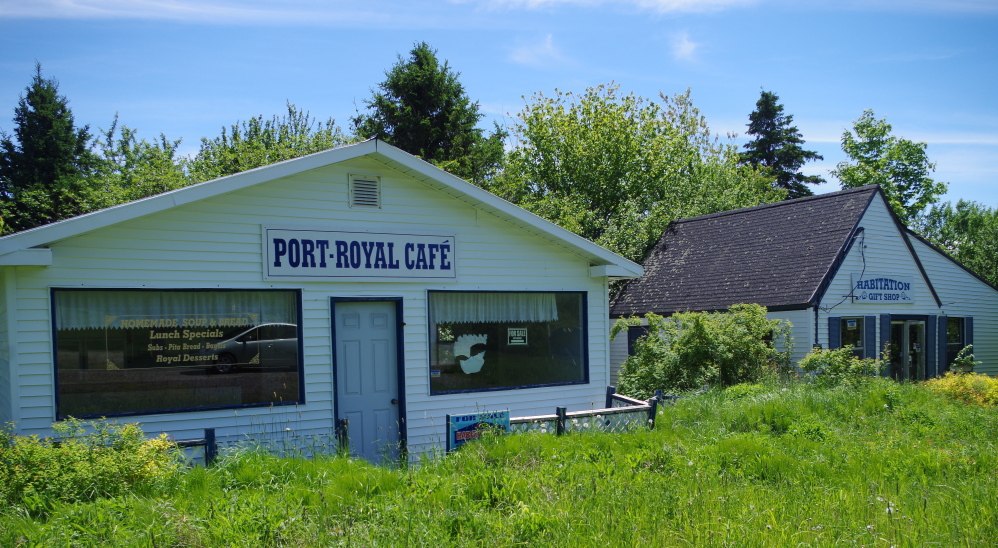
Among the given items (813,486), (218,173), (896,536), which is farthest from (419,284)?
(218,173)

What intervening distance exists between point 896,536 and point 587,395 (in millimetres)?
6158

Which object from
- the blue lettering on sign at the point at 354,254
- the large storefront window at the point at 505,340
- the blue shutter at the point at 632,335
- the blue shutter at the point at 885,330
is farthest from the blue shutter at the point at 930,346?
the blue lettering on sign at the point at 354,254

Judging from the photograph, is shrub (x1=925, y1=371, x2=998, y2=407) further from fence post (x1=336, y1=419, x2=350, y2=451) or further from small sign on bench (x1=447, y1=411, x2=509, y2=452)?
fence post (x1=336, y1=419, x2=350, y2=451)

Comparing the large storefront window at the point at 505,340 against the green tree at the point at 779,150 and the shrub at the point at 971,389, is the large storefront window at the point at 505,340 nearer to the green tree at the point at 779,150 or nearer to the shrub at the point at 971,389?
the shrub at the point at 971,389

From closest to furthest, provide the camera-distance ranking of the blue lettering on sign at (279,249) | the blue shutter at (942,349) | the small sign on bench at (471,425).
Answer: the small sign on bench at (471,425) < the blue lettering on sign at (279,249) < the blue shutter at (942,349)

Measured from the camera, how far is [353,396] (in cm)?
1001

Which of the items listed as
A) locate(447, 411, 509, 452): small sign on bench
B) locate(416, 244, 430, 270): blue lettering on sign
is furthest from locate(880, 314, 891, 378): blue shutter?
locate(447, 411, 509, 452): small sign on bench

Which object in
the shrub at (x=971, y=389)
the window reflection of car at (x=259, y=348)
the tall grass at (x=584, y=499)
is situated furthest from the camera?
the shrub at (x=971, y=389)

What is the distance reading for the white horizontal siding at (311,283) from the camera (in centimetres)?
830

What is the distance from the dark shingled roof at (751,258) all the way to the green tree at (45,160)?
2359 cm

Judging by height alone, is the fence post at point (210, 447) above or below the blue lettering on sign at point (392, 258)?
below

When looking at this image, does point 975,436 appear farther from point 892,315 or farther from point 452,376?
point 892,315

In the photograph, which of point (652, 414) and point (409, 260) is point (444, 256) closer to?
point (409, 260)

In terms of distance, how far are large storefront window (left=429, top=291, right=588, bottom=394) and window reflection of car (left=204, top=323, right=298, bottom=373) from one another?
203 centimetres
